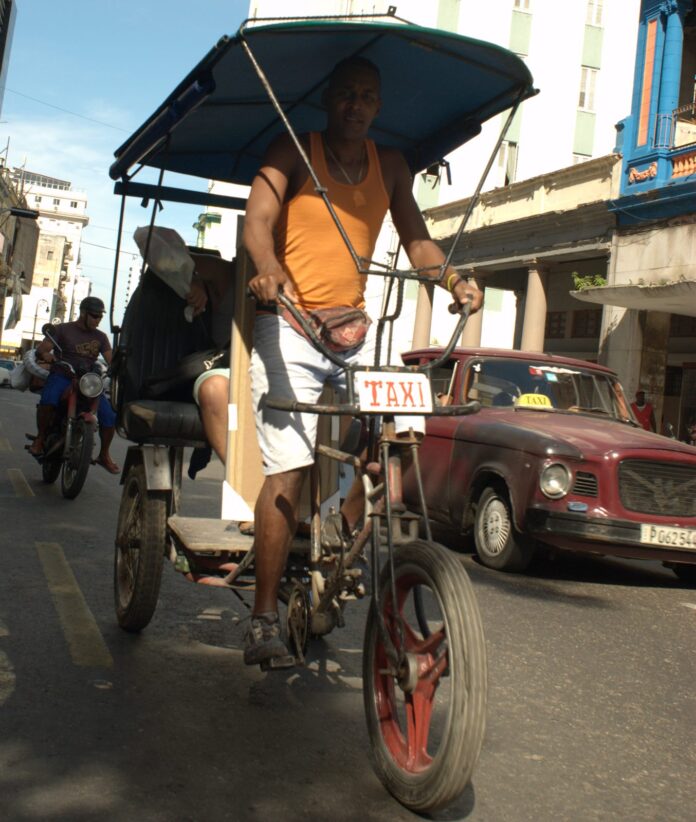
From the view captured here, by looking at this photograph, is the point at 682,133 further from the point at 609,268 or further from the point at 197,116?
the point at 197,116

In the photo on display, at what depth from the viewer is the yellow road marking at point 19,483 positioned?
907cm

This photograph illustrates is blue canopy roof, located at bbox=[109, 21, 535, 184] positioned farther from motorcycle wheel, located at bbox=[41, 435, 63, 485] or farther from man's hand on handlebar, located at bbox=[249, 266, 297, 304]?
motorcycle wheel, located at bbox=[41, 435, 63, 485]

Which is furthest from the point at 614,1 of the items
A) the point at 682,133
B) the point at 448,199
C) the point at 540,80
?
the point at 682,133

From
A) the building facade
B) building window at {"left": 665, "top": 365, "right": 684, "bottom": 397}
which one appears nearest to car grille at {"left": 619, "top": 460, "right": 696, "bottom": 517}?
building window at {"left": 665, "top": 365, "right": 684, "bottom": 397}

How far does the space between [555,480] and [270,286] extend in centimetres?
452

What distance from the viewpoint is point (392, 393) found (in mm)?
3148

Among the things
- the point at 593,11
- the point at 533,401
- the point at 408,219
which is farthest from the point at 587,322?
the point at 408,219

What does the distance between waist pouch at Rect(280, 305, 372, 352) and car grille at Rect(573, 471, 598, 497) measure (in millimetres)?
4043

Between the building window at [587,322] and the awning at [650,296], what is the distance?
628cm

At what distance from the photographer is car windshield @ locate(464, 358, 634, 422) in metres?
8.68

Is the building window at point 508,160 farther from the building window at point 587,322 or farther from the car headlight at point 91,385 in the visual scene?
the car headlight at point 91,385

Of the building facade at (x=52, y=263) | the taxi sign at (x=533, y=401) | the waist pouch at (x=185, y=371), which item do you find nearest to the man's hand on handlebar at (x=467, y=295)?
the waist pouch at (x=185, y=371)

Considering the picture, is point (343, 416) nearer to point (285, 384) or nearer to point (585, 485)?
point (285, 384)

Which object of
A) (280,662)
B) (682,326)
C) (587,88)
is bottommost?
(280,662)
